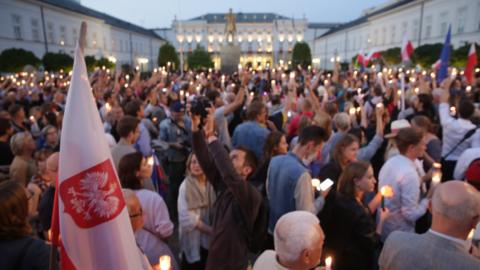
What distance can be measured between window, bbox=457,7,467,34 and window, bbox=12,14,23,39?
120 ft

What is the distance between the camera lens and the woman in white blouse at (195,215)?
318 cm

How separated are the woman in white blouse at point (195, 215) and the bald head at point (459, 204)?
1.84 meters

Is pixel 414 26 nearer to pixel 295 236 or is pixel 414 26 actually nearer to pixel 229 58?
pixel 229 58

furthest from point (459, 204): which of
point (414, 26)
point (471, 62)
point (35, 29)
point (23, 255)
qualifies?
point (414, 26)

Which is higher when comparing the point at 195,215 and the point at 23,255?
Result: the point at 23,255

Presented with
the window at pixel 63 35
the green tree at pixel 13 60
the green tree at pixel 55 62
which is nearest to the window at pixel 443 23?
the green tree at pixel 55 62

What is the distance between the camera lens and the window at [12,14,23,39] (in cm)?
3127

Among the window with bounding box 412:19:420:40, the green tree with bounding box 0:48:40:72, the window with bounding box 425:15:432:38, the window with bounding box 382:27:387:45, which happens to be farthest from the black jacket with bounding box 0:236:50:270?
the window with bounding box 382:27:387:45

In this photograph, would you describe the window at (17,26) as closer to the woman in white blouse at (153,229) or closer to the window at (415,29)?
the woman in white blouse at (153,229)

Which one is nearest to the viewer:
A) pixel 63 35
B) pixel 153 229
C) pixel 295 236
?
pixel 295 236

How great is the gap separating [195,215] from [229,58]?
29764mm

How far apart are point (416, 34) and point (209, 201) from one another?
139ft

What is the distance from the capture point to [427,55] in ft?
65.0

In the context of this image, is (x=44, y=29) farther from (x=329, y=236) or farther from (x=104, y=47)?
(x=329, y=236)
